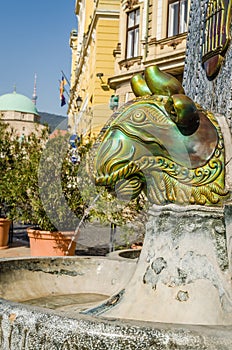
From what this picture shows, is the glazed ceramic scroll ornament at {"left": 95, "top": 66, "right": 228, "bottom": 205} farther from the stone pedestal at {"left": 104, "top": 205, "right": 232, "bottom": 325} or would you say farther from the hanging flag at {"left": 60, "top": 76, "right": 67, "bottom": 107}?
the hanging flag at {"left": 60, "top": 76, "right": 67, "bottom": 107}

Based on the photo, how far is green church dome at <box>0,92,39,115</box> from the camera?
242 feet

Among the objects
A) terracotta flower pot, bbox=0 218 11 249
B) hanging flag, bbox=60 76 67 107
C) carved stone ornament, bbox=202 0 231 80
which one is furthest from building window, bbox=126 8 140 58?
hanging flag, bbox=60 76 67 107

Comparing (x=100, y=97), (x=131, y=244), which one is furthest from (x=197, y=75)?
(x=100, y=97)

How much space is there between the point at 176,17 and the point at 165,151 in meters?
16.5

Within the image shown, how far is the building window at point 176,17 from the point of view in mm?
16895

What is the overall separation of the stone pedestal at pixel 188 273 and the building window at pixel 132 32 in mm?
18198

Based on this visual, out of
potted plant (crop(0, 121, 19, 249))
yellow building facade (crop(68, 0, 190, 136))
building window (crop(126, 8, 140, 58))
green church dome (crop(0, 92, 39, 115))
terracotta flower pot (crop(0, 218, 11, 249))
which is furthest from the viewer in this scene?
green church dome (crop(0, 92, 39, 115))

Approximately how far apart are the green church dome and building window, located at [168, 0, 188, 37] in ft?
189

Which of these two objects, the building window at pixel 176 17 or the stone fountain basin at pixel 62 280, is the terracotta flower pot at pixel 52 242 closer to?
the stone fountain basin at pixel 62 280

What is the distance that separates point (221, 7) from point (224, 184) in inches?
32.9

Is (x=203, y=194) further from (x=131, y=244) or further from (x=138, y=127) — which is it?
(x=131, y=244)

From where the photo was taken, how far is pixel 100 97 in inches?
907

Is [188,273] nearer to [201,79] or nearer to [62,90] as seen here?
[201,79]

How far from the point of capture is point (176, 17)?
1755 centimetres
